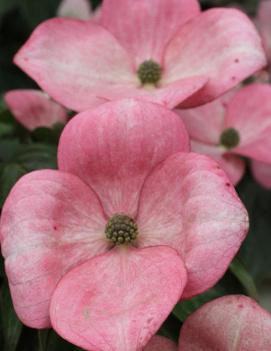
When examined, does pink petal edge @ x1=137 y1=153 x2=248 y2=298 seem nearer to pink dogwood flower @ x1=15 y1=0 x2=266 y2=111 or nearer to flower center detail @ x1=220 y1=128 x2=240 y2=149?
pink dogwood flower @ x1=15 y1=0 x2=266 y2=111

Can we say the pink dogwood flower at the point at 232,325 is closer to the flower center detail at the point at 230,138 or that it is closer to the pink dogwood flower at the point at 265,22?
the flower center detail at the point at 230,138

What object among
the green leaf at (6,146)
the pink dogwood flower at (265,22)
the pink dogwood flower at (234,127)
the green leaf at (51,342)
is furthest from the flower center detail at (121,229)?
the pink dogwood flower at (265,22)

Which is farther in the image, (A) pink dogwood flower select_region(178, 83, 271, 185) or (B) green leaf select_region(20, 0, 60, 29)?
(B) green leaf select_region(20, 0, 60, 29)

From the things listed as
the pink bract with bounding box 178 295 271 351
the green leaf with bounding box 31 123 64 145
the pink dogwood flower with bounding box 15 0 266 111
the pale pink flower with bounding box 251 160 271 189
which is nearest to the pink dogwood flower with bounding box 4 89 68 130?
the green leaf with bounding box 31 123 64 145

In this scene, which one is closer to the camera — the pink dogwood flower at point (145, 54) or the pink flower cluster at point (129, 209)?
the pink flower cluster at point (129, 209)

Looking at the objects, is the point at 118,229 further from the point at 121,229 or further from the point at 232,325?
the point at 232,325

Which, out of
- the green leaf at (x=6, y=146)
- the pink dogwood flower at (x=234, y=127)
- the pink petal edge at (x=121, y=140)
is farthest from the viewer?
the green leaf at (x=6, y=146)
